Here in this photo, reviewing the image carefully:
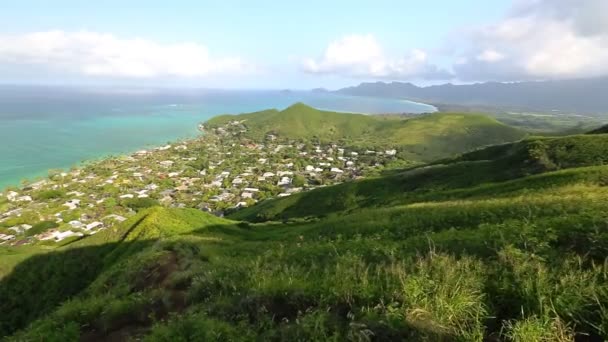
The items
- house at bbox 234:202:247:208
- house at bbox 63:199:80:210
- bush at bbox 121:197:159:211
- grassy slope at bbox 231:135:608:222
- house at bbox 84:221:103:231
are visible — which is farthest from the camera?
house at bbox 234:202:247:208

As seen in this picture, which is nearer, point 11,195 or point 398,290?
point 398,290

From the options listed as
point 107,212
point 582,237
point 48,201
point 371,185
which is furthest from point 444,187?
point 48,201

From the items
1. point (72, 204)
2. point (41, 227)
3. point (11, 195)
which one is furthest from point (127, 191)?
point (41, 227)

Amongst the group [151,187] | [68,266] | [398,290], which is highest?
[398,290]

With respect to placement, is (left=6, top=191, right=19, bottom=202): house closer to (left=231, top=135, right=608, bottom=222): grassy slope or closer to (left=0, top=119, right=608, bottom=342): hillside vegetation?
(left=231, top=135, right=608, bottom=222): grassy slope

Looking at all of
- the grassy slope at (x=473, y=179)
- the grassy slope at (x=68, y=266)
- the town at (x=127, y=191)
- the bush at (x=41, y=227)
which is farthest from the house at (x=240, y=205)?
the grassy slope at (x=68, y=266)

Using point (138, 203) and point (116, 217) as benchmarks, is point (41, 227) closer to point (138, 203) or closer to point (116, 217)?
point (116, 217)

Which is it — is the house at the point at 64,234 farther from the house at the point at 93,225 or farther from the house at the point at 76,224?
the house at the point at 93,225

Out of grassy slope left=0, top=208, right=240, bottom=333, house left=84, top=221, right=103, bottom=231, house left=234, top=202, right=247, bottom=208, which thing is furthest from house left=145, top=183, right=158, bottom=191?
grassy slope left=0, top=208, right=240, bottom=333

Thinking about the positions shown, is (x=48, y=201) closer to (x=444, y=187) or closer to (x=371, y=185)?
(x=371, y=185)

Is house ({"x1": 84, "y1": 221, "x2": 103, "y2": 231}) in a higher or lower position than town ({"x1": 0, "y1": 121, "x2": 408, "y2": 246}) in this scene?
lower

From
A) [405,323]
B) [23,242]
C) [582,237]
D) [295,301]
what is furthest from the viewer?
[23,242]
